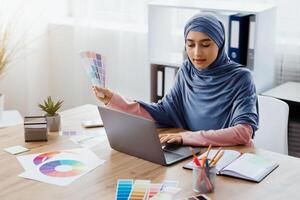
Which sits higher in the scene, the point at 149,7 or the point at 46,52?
the point at 149,7

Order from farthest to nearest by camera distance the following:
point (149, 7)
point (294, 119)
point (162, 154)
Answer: point (149, 7) < point (294, 119) < point (162, 154)

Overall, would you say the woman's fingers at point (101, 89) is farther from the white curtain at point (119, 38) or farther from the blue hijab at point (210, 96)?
the white curtain at point (119, 38)

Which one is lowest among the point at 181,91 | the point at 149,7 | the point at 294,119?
the point at 294,119

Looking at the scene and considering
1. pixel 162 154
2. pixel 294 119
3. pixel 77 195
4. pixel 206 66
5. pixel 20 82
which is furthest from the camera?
pixel 20 82

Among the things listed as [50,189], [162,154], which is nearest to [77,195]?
[50,189]

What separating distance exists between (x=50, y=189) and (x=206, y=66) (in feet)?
Result: 3.13

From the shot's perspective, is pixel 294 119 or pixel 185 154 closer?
pixel 185 154

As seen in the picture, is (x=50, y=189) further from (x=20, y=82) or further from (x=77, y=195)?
(x=20, y=82)

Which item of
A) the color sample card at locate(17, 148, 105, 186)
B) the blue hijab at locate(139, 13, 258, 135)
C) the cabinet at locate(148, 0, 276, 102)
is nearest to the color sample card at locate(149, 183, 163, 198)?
the color sample card at locate(17, 148, 105, 186)

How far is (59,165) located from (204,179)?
1.88 ft

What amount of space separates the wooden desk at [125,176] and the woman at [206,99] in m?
0.13

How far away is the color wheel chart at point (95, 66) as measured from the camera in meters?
2.25

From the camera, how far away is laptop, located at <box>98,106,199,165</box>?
1988 mm

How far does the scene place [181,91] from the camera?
2609 millimetres
